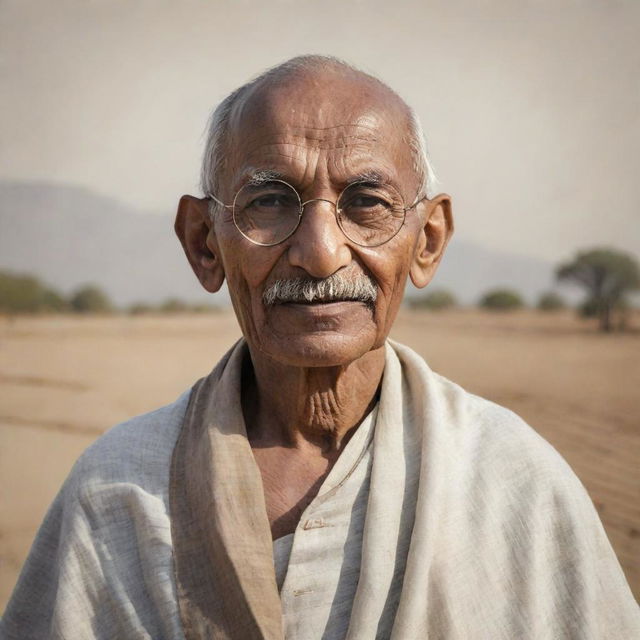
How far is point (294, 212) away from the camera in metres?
2.02

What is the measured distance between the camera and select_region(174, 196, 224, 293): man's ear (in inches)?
89.8

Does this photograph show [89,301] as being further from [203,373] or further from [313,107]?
[313,107]

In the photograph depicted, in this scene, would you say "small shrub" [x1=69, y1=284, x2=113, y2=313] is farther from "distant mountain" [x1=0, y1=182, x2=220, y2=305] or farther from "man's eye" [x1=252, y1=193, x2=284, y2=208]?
"man's eye" [x1=252, y1=193, x2=284, y2=208]

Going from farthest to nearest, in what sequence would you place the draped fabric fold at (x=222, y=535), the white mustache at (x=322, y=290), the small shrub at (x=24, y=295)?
the small shrub at (x=24, y=295), the white mustache at (x=322, y=290), the draped fabric fold at (x=222, y=535)

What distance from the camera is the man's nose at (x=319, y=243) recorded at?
1.93 metres

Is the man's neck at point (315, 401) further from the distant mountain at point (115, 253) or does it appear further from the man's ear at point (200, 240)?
the distant mountain at point (115, 253)

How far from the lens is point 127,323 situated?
22.2m

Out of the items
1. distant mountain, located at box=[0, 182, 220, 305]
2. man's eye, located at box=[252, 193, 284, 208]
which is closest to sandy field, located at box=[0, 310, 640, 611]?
man's eye, located at box=[252, 193, 284, 208]

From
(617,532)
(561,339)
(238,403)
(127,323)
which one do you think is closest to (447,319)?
(561,339)

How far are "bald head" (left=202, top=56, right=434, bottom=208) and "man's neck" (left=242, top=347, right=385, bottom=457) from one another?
59 cm

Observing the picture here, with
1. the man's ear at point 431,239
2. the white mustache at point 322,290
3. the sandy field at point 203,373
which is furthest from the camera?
the sandy field at point 203,373

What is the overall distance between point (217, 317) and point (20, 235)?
2728 cm

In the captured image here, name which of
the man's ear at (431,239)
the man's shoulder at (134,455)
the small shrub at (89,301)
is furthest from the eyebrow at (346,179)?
the small shrub at (89,301)

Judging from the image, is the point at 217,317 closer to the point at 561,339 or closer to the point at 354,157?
the point at 561,339
